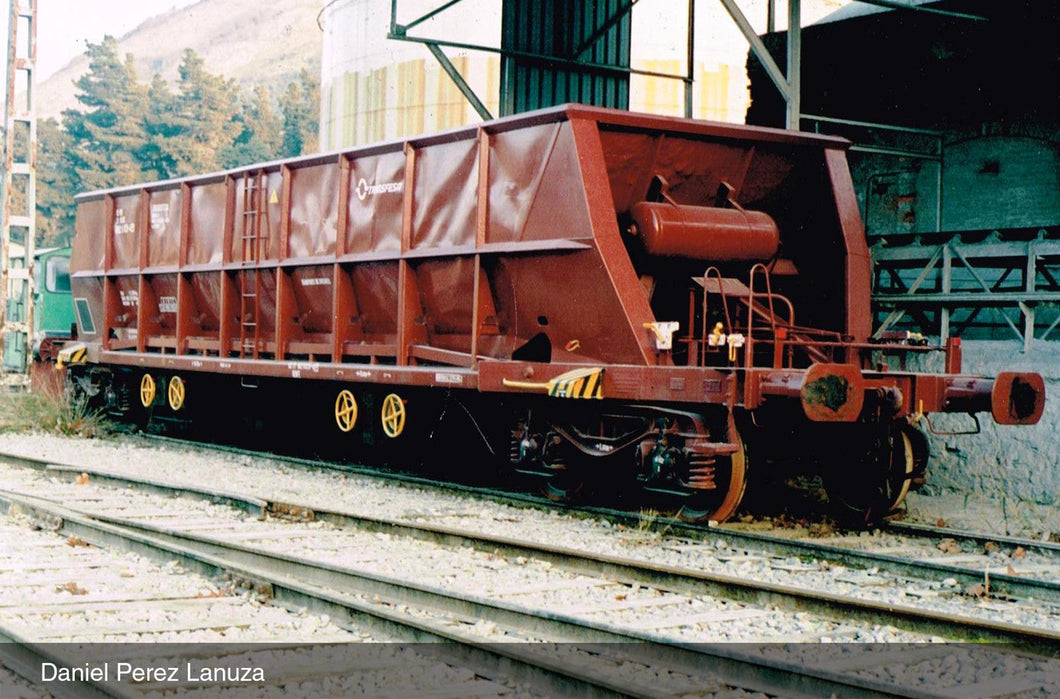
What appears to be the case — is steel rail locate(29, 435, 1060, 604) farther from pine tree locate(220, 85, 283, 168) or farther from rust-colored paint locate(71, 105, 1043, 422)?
pine tree locate(220, 85, 283, 168)

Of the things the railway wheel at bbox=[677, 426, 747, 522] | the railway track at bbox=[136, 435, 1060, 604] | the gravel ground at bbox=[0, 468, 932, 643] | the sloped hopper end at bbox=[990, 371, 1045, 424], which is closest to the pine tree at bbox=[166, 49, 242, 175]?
the gravel ground at bbox=[0, 468, 932, 643]

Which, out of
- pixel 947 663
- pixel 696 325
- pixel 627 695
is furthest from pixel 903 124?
pixel 627 695

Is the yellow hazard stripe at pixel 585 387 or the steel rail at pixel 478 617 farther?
the yellow hazard stripe at pixel 585 387

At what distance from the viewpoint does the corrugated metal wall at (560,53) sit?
17156 millimetres

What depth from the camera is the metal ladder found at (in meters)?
14.3

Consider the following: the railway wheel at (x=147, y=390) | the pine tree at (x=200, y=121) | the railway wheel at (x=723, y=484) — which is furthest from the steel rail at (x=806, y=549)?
the pine tree at (x=200, y=121)

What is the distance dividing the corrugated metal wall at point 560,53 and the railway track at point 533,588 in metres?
8.77

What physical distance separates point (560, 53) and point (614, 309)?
8.81m

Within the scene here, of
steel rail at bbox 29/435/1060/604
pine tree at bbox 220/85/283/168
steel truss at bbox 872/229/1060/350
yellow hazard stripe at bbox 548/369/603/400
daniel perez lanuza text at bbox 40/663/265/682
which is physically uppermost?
pine tree at bbox 220/85/283/168

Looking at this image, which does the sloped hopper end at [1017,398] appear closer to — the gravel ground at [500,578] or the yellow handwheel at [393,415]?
the gravel ground at [500,578]

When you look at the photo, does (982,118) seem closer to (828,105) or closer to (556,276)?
(828,105)

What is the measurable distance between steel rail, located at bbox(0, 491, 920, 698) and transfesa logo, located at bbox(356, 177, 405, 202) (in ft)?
14.8

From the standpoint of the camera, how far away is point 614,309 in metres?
9.70

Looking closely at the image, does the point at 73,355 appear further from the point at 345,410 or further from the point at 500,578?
the point at 500,578
